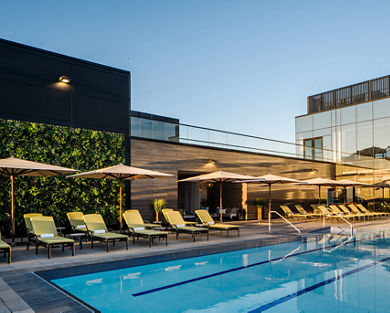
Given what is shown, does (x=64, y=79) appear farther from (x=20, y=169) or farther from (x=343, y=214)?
(x=343, y=214)

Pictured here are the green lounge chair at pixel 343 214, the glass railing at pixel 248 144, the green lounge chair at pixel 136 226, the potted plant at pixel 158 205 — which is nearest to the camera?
the green lounge chair at pixel 136 226

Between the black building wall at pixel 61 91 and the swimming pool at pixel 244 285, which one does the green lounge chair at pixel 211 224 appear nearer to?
the swimming pool at pixel 244 285

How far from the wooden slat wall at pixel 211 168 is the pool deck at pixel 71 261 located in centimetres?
298

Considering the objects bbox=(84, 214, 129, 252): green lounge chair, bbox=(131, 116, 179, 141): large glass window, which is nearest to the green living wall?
bbox=(131, 116, 179, 141): large glass window

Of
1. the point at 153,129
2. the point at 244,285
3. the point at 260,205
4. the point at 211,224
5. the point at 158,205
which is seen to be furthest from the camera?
the point at 260,205

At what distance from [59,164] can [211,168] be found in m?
7.12

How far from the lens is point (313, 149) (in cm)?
2308

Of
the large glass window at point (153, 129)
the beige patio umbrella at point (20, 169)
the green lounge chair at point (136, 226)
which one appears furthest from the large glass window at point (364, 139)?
the beige patio umbrella at point (20, 169)

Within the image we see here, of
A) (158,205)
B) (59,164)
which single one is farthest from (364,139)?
(59,164)

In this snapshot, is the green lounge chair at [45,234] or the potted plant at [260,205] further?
the potted plant at [260,205]

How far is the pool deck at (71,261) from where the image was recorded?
4.43m

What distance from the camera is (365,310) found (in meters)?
5.37

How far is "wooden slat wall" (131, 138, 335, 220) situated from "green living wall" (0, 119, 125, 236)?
102 centimetres

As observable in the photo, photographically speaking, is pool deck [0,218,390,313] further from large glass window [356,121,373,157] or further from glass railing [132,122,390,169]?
large glass window [356,121,373,157]
